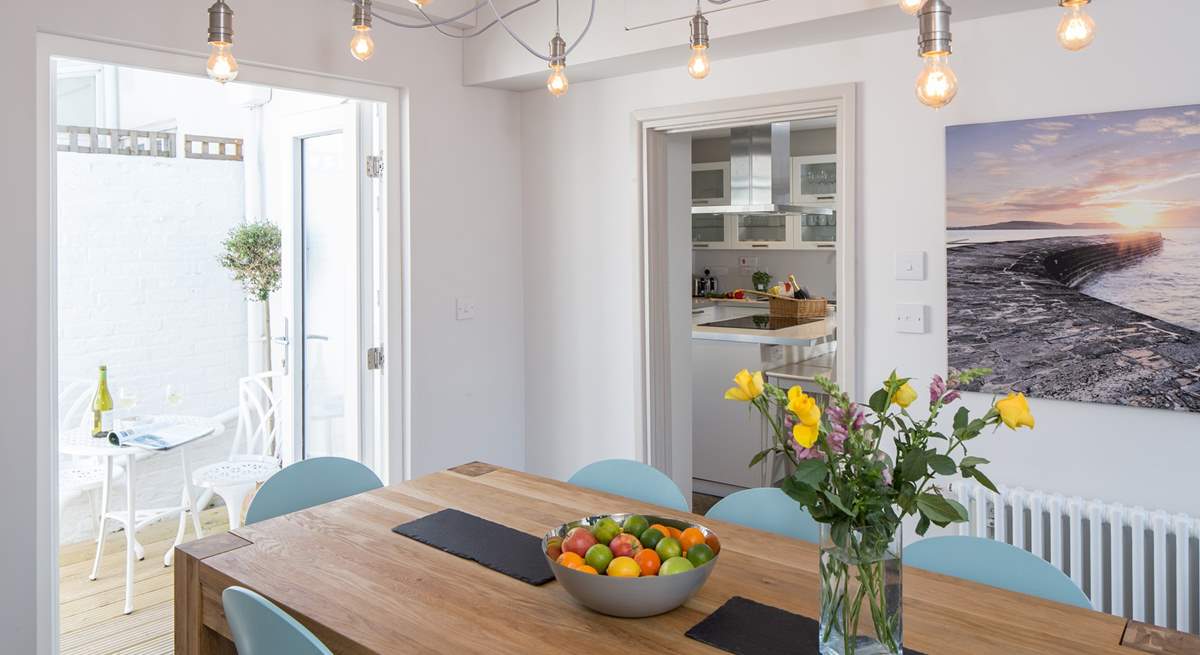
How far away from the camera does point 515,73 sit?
3.62 metres

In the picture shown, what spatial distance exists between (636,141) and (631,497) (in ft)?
5.64

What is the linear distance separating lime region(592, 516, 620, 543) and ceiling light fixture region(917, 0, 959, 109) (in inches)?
38.4

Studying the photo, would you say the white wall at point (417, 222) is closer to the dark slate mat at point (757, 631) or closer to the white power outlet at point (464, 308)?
the white power outlet at point (464, 308)

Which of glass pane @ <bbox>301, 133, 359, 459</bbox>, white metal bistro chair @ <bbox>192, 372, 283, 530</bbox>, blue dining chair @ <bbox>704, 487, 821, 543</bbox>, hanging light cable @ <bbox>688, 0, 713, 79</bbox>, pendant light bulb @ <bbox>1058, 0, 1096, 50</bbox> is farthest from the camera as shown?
white metal bistro chair @ <bbox>192, 372, 283, 530</bbox>

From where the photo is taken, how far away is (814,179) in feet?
23.7

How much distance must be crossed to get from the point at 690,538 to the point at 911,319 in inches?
60.1

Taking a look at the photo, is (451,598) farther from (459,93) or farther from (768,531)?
(459,93)

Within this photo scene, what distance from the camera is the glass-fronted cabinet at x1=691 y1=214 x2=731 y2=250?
782 centimetres

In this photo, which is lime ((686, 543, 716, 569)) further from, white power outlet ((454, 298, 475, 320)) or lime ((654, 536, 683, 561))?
white power outlet ((454, 298, 475, 320))

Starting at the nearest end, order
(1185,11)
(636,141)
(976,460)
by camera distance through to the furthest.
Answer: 1. (976,460)
2. (1185,11)
3. (636,141)

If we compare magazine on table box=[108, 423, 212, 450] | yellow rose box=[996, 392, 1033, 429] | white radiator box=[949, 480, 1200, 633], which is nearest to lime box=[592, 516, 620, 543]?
yellow rose box=[996, 392, 1033, 429]

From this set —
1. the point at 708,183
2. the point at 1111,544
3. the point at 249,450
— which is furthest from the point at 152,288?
the point at 708,183

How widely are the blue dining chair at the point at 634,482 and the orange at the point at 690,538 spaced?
59 centimetres

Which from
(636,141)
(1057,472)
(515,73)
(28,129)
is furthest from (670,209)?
(28,129)
